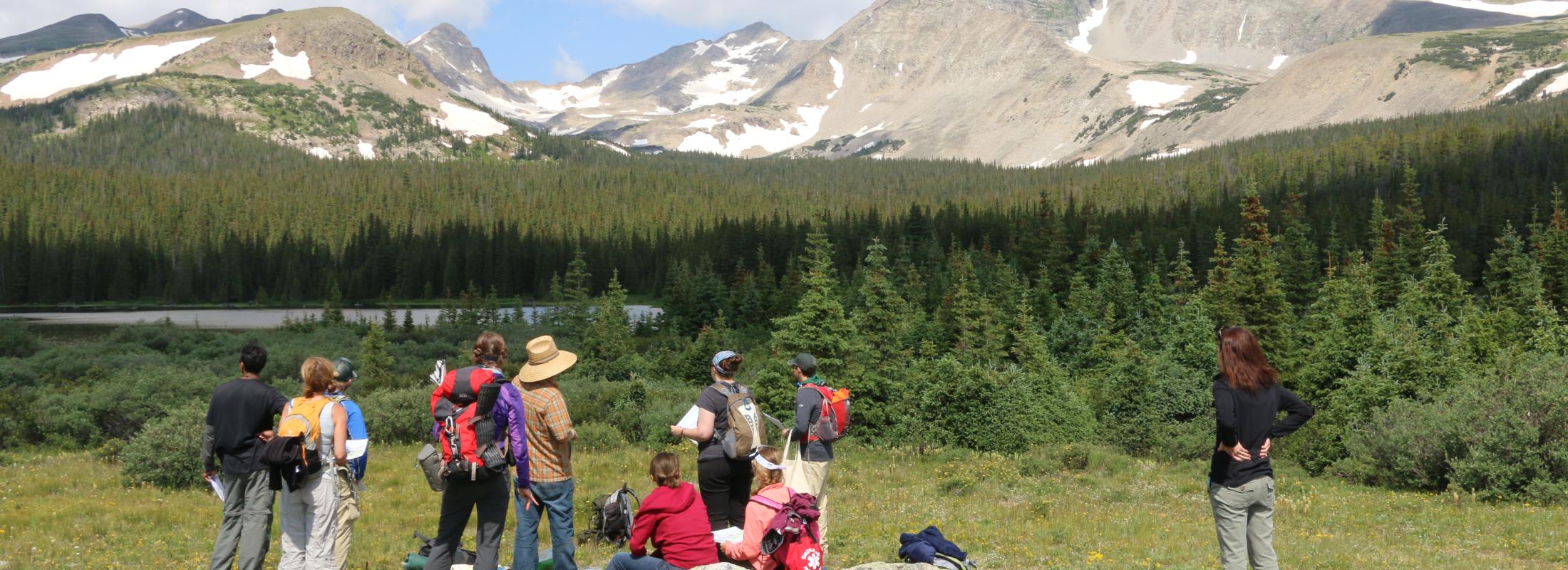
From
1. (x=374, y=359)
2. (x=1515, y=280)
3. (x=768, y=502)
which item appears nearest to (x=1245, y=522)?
(x=768, y=502)

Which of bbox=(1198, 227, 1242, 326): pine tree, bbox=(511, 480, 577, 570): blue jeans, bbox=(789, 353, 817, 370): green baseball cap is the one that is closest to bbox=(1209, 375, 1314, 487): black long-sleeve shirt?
bbox=(789, 353, 817, 370): green baseball cap

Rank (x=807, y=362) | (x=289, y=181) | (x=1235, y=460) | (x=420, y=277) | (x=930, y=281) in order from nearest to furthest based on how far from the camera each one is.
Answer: (x=1235, y=460), (x=807, y=362), (x=930, y=281), (x=420, y=277), (x=289, y=181)

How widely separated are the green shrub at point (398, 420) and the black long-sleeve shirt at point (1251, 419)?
21333 millimetres

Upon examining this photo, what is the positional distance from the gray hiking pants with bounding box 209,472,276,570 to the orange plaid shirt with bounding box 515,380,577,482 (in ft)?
8.36

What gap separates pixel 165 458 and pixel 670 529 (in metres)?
14.4

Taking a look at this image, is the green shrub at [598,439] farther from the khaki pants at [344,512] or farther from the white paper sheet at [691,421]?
the white paper sheet at [691,421]

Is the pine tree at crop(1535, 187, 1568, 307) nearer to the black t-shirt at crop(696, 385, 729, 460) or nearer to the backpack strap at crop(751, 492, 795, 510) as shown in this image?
the black t-shirt at crop(696, 385, 729, 460)

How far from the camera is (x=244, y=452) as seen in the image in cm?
998

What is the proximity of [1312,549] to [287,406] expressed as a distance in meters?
12.4

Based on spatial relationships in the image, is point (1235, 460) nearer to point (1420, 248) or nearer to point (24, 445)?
point (24, 445)

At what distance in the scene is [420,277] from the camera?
128375 millimetres

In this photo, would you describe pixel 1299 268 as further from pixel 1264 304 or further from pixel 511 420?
pixel 511 420

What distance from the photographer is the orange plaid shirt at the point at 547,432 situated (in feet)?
33.2

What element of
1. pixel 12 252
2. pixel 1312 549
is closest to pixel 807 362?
pixel 1312 549
